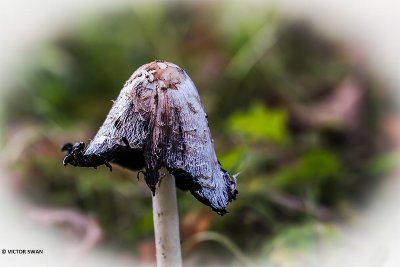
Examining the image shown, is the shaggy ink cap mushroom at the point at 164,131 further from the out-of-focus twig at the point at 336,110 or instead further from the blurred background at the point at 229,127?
the out-of-focus twig at the point at 336,110

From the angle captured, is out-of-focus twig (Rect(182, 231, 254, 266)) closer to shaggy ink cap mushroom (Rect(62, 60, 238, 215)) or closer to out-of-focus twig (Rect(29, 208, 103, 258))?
out-of-focus twig (Rect(29, 208, 103, 258))

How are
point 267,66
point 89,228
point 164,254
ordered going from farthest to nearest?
1. point 267,66
2. point 89,228
3. point 164,254

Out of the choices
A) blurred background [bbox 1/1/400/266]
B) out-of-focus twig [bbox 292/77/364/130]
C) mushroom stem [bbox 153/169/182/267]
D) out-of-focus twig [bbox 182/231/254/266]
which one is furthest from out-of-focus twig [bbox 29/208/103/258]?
out-of-focus twig [bbox 292/77/364/130]

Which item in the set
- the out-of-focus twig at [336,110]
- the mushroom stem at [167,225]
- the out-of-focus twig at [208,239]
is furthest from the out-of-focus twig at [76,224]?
the out-of-focus twig at [336,110]

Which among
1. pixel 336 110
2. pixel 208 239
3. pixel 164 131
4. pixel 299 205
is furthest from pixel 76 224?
pixel 336 110

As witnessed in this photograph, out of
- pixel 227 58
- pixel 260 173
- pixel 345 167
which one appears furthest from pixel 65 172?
pixel 227 58

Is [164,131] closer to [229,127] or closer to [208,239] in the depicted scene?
[208,239]

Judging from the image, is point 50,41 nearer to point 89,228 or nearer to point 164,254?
point 89,228
